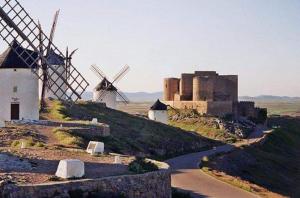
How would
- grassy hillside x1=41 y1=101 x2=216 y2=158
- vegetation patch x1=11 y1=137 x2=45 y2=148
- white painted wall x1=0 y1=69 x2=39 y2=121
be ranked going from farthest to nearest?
1. grassy hillside x1=41 y1=101 x2=216 y2=158
2. white painted wall x1=0 y1=69 x2=39 y2=121
3. vegetation patch x1=11 y1=137 x2=45 y2=148

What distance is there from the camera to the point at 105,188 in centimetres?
1286

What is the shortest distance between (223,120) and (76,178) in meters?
37.9

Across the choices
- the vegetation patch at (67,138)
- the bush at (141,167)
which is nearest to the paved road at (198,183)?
the bush at (141,167)

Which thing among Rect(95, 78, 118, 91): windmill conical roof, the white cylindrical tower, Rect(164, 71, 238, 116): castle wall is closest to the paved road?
the white cylindrical tower

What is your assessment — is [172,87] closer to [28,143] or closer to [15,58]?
[15,58]

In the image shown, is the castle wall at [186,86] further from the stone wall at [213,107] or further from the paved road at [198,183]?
the paved road at [198,183]

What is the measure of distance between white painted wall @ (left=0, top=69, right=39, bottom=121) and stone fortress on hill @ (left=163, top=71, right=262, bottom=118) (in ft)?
88.5

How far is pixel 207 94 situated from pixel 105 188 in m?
41.4

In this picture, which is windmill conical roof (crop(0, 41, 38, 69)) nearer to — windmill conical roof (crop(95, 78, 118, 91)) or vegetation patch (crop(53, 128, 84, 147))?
vegetation patch (crop(53, 128, 84, 147))

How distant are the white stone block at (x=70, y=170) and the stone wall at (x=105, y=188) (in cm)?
79

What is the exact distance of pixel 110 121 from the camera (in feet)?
123

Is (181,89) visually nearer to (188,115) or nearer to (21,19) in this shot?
(188,115)

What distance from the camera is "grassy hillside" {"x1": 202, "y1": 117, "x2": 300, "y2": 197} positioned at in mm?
26766

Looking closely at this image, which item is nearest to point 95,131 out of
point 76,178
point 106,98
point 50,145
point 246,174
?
point 50,145
